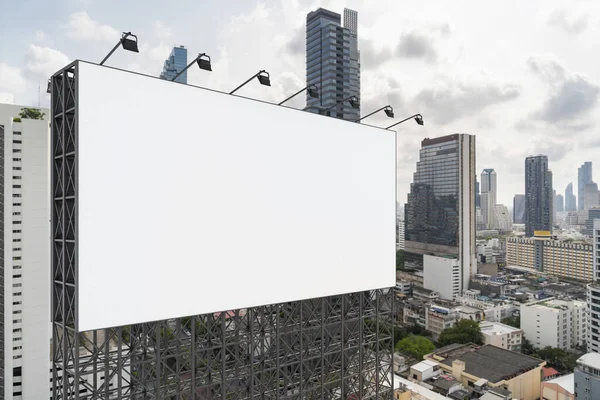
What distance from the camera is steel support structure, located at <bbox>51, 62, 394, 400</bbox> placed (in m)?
4.60

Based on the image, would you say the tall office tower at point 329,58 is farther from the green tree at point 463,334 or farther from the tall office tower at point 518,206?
the tall office tower at point 518,206

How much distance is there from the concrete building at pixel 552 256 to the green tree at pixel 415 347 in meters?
23.6

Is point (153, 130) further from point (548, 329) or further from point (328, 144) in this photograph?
point (548, 329)

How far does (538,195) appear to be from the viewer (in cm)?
5328

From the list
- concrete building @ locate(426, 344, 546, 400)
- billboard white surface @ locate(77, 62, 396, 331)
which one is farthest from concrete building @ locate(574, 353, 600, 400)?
billboard white surface @ locate(77, 62, 396, 331)

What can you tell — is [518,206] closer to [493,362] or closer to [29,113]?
[493,362]

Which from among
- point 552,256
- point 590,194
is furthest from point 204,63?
point 590,194

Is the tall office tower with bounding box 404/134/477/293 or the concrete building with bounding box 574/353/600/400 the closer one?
the concrete building with bounding box 574/353/600/400

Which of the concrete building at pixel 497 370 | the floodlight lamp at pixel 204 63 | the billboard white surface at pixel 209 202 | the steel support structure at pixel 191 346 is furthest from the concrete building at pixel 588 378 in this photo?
the floodlight lamp at pixel 204 63

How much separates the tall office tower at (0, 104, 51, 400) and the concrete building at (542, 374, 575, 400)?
17.8m

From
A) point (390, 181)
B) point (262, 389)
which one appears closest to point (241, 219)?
point (262, 389)

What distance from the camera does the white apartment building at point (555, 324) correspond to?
65.9ft

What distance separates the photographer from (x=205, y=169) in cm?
527

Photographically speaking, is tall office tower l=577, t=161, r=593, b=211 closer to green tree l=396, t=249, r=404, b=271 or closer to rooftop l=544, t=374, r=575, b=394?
green tree l=396, t=249, r=404, b=271
